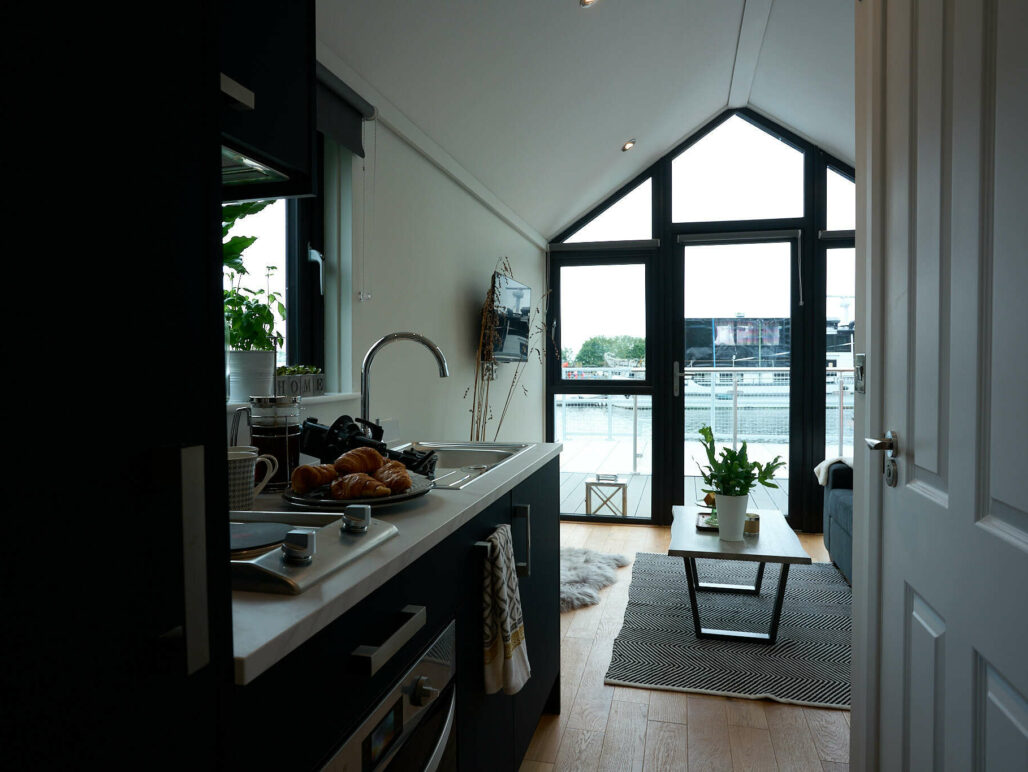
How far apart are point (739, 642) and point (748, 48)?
303cm

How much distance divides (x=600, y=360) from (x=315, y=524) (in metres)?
4.04

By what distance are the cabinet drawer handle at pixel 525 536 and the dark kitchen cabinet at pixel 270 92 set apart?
0.86 meters

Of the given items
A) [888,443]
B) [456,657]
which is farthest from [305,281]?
[888,443]

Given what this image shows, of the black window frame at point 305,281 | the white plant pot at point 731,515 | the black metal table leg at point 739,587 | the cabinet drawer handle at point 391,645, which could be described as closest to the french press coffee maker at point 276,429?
the cabinet drawer handle at point 391,645

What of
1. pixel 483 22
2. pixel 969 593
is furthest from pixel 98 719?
pixel 483 22

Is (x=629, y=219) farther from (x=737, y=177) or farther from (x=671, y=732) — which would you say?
(x=671, y=732)

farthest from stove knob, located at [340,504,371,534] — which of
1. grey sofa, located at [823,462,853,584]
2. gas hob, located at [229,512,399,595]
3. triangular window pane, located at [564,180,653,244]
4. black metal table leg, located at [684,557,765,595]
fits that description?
triangular window pane, located at [564,180,653,244]

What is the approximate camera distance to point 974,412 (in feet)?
3.09

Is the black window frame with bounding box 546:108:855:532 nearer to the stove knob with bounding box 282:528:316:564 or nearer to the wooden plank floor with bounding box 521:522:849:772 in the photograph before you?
the wooden plank floor with bounding box 521:522:849:772

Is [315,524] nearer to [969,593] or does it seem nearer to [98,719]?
[98,719]

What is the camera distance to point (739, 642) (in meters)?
2.84

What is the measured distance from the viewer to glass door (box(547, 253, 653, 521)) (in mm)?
4930

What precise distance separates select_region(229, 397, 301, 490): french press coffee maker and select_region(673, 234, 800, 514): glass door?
3.76 meters

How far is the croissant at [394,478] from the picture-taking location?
50.1 inches
